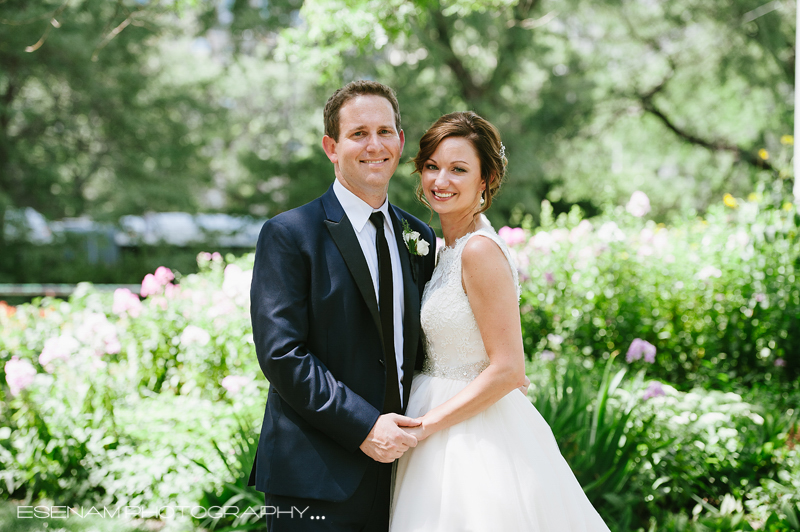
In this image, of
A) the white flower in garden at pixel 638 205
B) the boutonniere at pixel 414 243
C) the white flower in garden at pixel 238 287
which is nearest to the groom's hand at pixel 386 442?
the boutonniere at pixel 414 243

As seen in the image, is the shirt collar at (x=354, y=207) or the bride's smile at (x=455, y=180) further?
the bride's smile at (x=455, y=180)

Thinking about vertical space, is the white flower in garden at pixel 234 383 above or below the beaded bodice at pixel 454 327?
below

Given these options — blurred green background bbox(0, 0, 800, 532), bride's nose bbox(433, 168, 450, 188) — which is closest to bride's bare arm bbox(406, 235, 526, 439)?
bride's nose bbox(433, 168, 450, 188)

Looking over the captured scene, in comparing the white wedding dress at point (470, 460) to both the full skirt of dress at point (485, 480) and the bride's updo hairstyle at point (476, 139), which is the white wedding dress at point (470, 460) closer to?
the full skirt of dress at point (485, 480)

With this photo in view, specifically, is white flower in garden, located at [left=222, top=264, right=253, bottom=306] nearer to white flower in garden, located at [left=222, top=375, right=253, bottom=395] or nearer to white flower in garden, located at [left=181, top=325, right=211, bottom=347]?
white flower in garden, located at [left=181, top=325, right=211, bottom=347]

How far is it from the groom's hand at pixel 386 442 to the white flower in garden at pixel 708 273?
4.48 metres

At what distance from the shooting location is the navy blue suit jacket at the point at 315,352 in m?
2.04

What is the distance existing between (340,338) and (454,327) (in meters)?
0.47

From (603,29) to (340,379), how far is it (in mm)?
17836

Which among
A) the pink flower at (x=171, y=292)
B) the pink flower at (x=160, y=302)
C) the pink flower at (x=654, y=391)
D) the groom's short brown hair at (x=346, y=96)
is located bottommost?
the pink flower at (x=654, y=391)

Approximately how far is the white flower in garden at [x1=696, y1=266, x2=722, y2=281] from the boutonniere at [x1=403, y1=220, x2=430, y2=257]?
4095 mm

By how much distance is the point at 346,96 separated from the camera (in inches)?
91.0

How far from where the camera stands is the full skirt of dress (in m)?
2.11

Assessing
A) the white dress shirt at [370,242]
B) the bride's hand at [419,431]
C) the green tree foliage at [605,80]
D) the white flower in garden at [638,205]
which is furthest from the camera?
the green tree foliage at [605,80]
